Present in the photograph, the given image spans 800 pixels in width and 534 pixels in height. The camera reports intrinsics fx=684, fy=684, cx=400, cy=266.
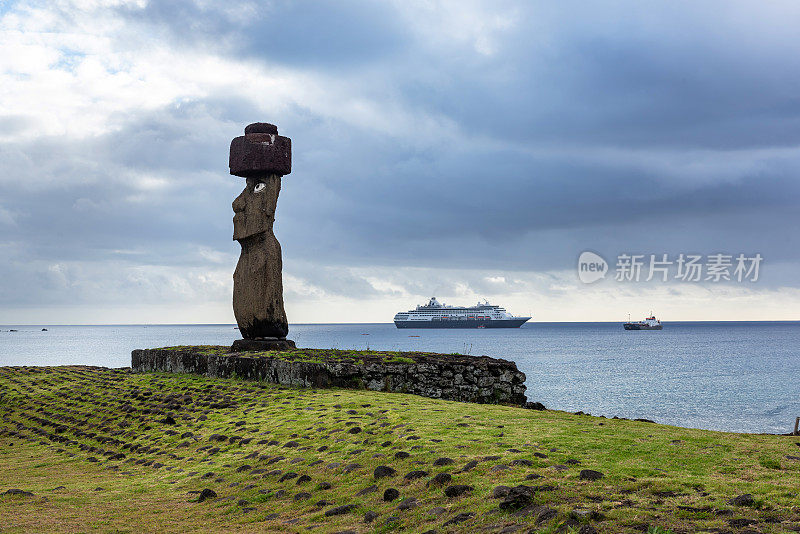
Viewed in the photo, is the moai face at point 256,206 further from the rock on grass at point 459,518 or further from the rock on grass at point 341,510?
the rock on grass at point 459,518

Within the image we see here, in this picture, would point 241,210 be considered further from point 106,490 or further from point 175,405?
point 106,490

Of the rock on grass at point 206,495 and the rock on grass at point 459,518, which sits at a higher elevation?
the rock on grass at point 459,518

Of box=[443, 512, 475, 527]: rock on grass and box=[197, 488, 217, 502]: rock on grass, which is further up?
box=[443, 512, 475, 527]: rock on grass

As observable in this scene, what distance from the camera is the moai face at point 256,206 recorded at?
66.9 ft

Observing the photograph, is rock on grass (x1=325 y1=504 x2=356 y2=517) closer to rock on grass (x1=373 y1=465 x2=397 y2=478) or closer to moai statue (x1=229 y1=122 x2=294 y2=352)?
rock on grass (x1=373 y1=465 x2=397 y2=478)

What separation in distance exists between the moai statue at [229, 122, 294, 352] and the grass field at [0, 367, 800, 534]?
5.21 meters

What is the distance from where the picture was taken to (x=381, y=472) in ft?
27.5

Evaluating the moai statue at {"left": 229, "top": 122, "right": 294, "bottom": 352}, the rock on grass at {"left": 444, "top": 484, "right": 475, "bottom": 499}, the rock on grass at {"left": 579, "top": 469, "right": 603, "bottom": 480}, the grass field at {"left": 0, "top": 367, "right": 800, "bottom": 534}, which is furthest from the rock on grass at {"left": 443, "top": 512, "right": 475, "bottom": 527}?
the moai statue at {"left": 229, "top": 122, "right": 294, "bottom": 352}

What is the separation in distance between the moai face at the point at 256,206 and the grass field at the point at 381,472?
655cm

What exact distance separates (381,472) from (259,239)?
13.3m

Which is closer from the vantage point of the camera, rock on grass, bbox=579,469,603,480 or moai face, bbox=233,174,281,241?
rock on grass, bbox=579,469,603,480

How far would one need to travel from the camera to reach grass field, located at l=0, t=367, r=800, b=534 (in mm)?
6281

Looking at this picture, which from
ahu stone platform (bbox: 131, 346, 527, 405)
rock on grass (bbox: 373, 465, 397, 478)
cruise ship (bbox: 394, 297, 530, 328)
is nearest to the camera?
rock on grass (bbox: 373, 465, 397, 478)

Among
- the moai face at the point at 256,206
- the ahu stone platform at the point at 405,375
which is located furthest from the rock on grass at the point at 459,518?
the moai face at the point at 256,206
